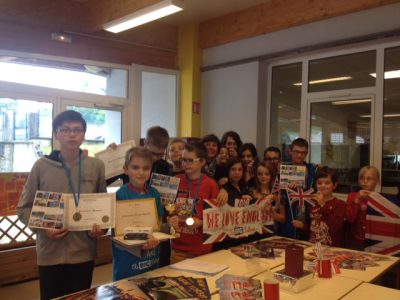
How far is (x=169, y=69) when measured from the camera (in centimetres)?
638

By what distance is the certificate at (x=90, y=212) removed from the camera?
2041 millimetres

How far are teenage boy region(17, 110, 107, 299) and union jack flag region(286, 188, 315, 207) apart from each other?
161 cm

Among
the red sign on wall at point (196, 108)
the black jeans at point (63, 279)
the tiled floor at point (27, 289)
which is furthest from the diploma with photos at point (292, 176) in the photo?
the red sign on wall at point (196, 108)

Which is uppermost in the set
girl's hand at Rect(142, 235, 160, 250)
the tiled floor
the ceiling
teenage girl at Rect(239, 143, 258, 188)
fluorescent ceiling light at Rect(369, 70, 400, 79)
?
Answer: the ceiling

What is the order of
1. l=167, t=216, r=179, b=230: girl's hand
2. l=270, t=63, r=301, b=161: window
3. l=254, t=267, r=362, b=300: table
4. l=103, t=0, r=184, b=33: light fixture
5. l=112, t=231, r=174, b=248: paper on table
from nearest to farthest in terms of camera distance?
l=254, t=267, r=362, b=300: table < l=112, t=231, r=174, b=248: paper on table < l=167, t=216, r=179, b=230: girl's hand < l=103, t=0, r=184, b=33: light fixture < l=270, t=63, r=301, b=161: window

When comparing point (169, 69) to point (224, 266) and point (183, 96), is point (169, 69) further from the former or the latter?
point (224, 266)

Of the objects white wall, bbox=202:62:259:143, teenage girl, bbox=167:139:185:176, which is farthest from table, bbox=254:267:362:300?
white wall, bbox=202:62:259:143

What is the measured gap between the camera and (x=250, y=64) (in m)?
5.70

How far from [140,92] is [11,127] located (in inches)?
82.1

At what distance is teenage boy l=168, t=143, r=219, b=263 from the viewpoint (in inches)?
101

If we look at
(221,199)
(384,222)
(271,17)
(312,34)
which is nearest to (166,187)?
(221,199)

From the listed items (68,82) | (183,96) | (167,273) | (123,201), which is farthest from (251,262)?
(183,96)

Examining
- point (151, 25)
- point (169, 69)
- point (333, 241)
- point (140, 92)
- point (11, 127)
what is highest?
point (151, 25)

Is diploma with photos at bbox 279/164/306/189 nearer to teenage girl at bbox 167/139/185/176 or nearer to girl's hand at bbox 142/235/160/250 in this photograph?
teenage girl at bbox 167/139/185/176
